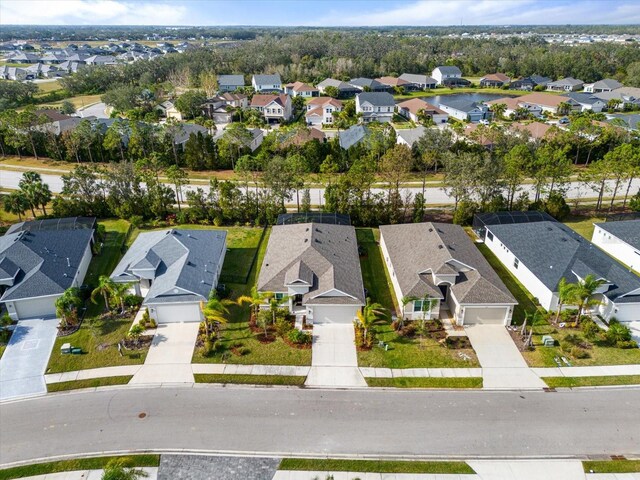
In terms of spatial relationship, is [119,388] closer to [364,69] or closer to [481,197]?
[481,197]

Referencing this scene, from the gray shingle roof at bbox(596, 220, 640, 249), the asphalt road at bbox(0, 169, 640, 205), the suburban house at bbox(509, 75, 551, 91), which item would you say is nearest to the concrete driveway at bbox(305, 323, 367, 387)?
the asphalt road at bbox(0, 169, 640, 205)

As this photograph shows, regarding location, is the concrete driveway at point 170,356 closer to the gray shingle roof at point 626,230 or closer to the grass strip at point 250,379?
the grass strip at point 250,379

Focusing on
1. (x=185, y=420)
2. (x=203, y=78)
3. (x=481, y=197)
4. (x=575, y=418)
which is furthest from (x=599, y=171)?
(x=203, y=78)

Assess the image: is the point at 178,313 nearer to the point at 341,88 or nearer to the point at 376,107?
the point at 376,107

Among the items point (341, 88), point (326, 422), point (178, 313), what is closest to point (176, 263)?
point (178, 313)

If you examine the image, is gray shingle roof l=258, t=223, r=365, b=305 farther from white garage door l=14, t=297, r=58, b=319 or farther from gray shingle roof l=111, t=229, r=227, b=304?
white garage door l=14, t=297, r=58, b=319
